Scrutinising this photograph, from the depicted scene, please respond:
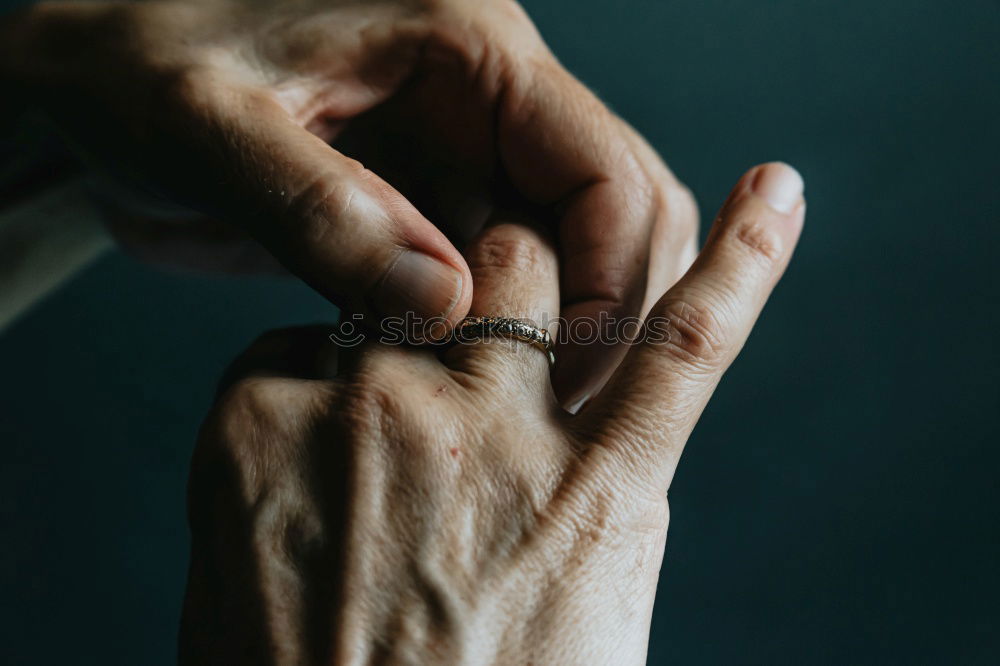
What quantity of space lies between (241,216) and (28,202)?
66 centimetres

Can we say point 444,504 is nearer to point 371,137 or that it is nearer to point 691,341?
point 691,341

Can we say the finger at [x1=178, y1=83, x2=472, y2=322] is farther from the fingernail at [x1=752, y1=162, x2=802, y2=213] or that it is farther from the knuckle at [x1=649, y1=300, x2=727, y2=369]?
the fingernail at [x1=752, y1=162, x2=802, y2=213]

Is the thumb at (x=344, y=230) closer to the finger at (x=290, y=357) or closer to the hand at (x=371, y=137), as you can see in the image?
the hand at (x=371, y=137)

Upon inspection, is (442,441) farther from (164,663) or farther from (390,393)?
(164,663)

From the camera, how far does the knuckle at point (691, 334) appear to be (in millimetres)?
776

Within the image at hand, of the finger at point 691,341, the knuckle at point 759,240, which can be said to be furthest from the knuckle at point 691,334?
the knuckle at point 759,240

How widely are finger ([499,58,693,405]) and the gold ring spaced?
0.11 metres

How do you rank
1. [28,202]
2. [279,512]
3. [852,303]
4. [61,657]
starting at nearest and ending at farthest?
1. [279,512]
2. [61,657]
3. [852,303]
4. [28,202]

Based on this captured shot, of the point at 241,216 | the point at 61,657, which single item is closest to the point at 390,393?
the point at 241,216

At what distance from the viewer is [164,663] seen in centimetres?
103

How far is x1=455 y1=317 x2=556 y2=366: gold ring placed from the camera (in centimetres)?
81

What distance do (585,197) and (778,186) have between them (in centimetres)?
21

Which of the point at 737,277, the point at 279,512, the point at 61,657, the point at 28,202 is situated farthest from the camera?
the point at 28,202

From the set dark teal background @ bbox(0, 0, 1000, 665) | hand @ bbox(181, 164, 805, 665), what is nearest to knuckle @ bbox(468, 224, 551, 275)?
hand @ bbox(181, 164, 805, 665)
